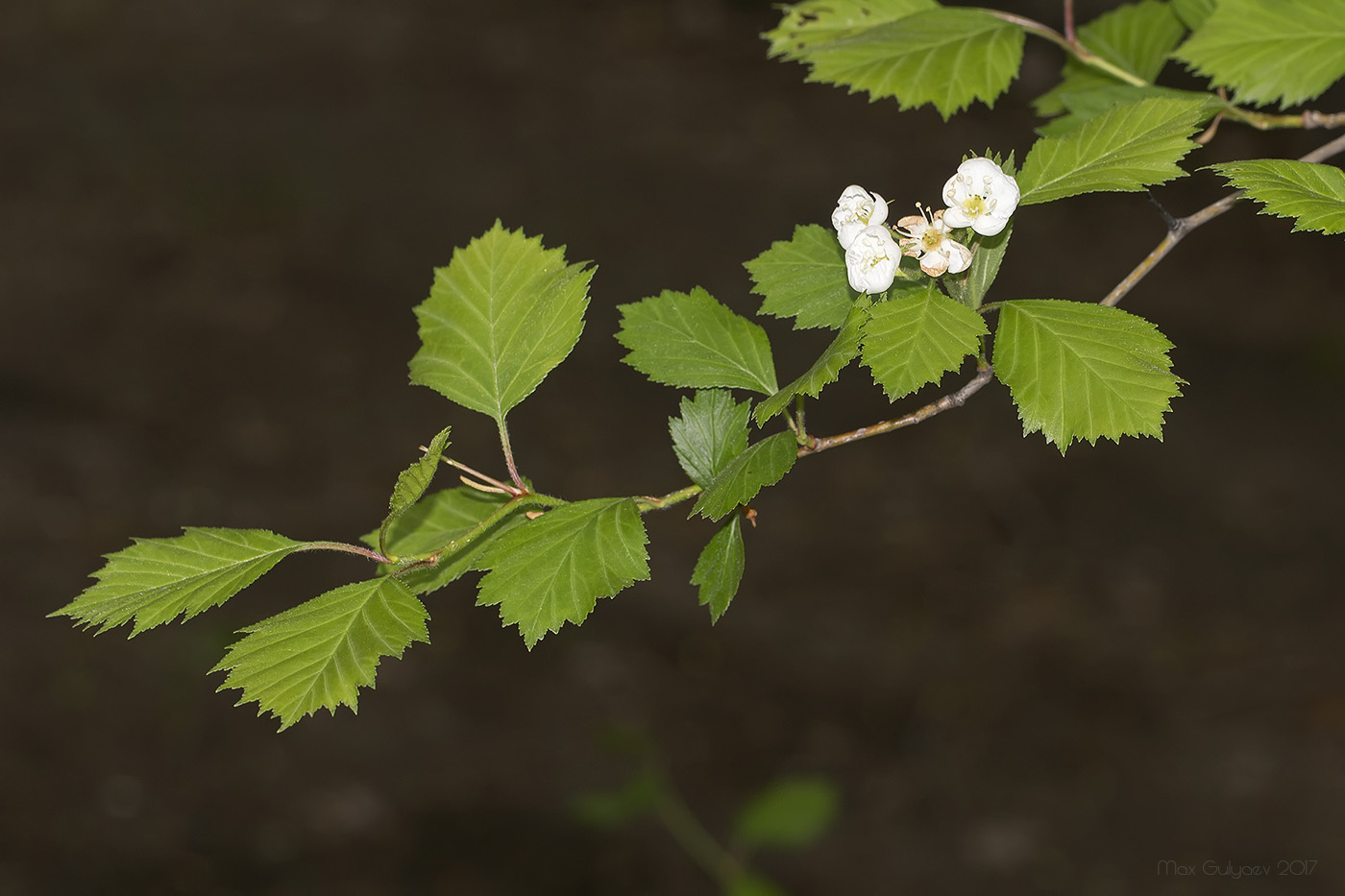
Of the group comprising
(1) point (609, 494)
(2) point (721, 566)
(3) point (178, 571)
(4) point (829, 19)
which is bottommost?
(1) point (609, 494)

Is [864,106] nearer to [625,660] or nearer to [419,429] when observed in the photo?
[419,429]

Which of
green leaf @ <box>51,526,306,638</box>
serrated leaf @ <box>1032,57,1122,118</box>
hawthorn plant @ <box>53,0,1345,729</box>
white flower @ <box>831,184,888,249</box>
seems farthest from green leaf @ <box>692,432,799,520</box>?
serrated leaf @ <box>1032,57,1122,118</box>

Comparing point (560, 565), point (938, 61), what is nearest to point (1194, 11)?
point (938, 61)

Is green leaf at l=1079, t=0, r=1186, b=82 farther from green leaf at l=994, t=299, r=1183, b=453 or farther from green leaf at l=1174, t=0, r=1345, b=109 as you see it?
green leaf at l=994, t=299, r=1183, b=453

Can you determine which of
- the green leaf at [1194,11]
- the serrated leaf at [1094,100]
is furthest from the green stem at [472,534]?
the green leaf at [1194,11]

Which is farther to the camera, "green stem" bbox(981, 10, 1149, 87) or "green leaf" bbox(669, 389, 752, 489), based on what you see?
"green stem" bbox(981, 10, 1149, 87)

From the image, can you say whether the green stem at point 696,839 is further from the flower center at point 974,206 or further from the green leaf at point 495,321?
the flower center at point 974,206

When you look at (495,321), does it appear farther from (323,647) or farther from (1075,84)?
(1075,84)
